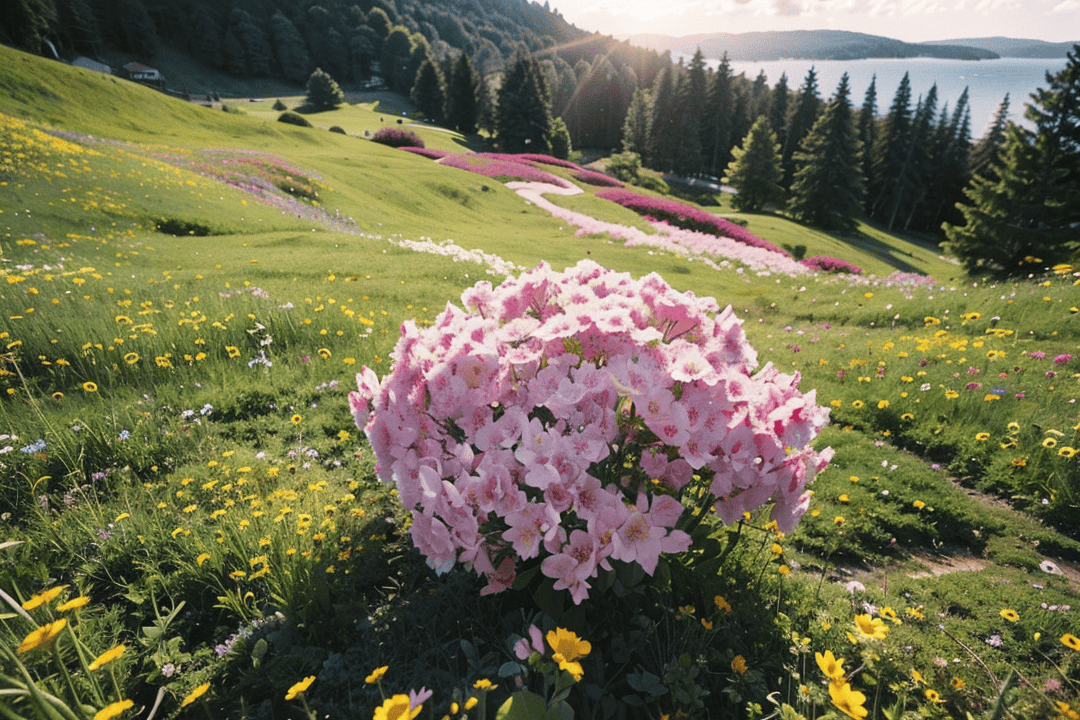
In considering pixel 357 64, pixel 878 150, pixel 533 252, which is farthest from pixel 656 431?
pixel 357 64

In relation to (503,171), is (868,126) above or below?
above

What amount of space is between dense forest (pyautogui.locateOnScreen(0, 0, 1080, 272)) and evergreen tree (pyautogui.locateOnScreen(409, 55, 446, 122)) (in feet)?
0.75

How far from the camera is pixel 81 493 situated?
3.52m

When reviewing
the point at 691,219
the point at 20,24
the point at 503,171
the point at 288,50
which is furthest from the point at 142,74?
the point at 691,219

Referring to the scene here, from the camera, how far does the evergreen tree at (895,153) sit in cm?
5359

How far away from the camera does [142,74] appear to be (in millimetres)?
74250

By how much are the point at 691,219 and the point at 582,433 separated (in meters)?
28.2

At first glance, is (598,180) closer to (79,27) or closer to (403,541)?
(403,541)

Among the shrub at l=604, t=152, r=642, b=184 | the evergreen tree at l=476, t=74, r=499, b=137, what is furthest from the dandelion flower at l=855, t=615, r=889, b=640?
the evergreen tree at l=476, t=74, r=499, b=137

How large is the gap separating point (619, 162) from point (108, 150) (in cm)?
4477

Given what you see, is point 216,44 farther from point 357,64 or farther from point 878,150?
point 878,150

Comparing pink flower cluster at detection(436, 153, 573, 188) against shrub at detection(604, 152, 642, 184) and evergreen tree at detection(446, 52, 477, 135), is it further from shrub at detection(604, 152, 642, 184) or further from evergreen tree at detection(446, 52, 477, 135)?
evergreen tree at detection(446, 52, 477, 135)

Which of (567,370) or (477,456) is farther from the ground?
(567,370)

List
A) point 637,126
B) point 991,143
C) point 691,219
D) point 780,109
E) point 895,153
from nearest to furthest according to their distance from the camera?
point 691,219, point 991,143, point 895,153, point 780,109, point 637,126
